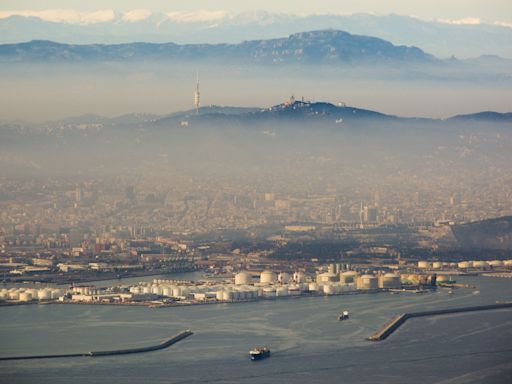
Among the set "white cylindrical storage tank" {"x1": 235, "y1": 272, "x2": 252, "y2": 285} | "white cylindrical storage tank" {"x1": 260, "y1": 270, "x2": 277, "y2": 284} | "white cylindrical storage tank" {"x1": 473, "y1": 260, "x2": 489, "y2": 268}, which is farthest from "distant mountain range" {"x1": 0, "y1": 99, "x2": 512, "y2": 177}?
"white cylindrical storage tank" {"x1": 235, "y1": 272, "x2": 252, "y2": 285}

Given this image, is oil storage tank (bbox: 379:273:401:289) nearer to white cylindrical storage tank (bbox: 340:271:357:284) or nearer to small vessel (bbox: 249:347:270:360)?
white cylindrical storage tank (bbox: 340:271:357:284)

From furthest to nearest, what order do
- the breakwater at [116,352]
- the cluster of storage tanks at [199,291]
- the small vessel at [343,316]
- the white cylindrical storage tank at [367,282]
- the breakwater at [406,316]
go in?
1. the white cylindrical storage tank at [367,282]
2. the cluster of storage tanks at [199,291]
3. the small vessel at [343,316]
4. the breakwater at [406,316]
5. the breakwater at [116,352]

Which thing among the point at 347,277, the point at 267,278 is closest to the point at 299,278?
the point at 267,278

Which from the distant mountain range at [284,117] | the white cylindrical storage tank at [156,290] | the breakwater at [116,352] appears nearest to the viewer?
the breakwater at [116,352]

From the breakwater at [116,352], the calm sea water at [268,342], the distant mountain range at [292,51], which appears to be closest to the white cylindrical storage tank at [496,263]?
the calm sea water at [268,342]

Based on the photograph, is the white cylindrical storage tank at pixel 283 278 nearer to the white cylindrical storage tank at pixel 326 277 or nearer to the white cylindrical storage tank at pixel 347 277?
the white cylindrical storage tank at pixel 326 277

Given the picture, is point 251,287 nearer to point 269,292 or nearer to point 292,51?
point 269,292

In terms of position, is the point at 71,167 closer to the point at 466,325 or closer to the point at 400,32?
the point at 400,32
